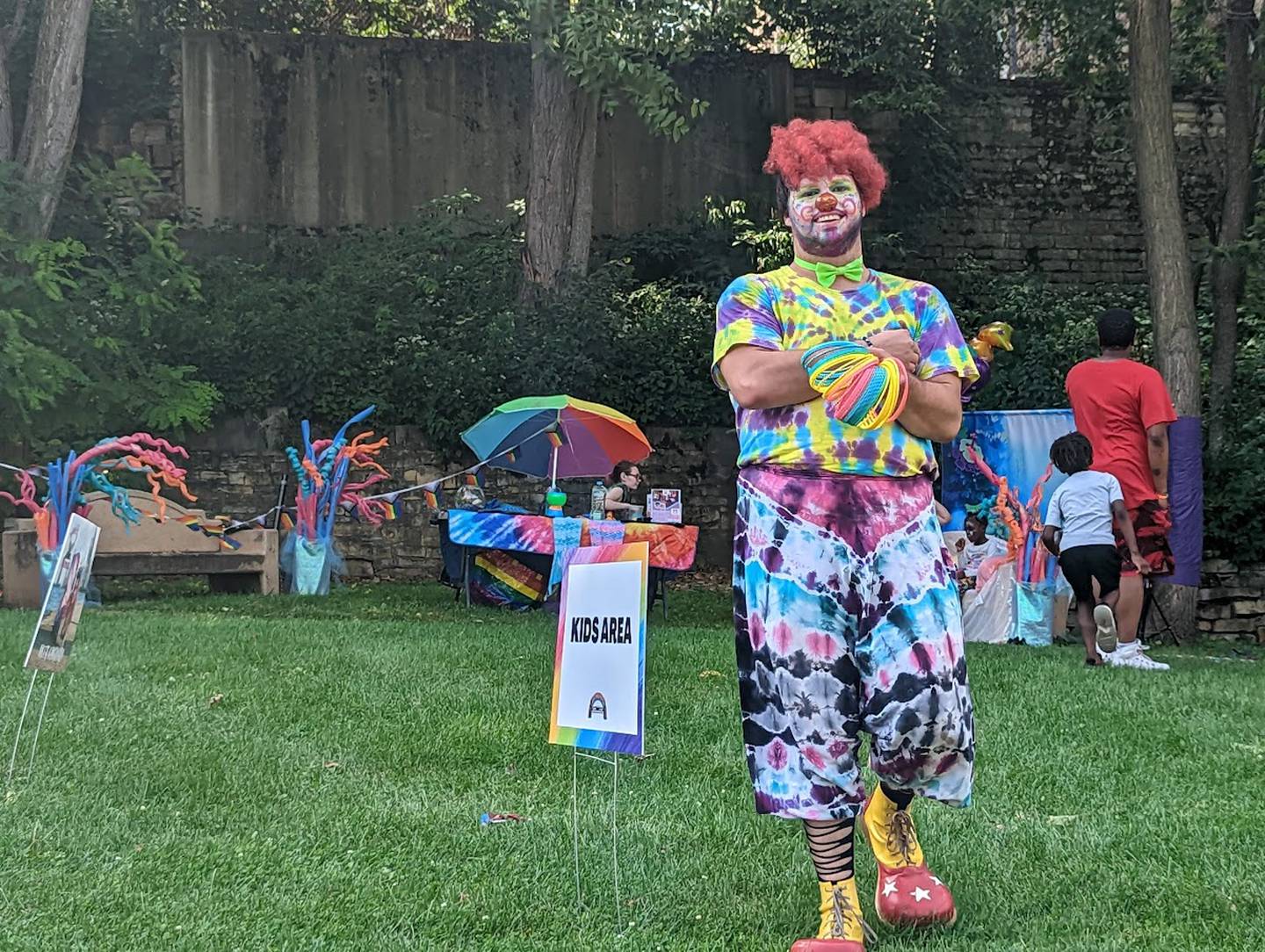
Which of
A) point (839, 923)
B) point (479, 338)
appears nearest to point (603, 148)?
point (479, 338)

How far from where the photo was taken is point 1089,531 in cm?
736

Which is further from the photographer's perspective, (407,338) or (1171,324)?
(407,338)

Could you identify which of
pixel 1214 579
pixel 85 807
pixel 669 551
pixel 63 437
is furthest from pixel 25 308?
pixel 1214 579

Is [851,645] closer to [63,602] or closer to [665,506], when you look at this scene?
[63,602]

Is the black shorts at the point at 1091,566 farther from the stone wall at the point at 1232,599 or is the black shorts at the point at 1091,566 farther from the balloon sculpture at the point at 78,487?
the balloon sculpture at the point at 78,487

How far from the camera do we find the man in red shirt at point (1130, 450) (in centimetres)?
757

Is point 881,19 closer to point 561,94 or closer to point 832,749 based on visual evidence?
point 561,94

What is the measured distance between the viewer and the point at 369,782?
4.68 meters

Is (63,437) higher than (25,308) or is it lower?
lower

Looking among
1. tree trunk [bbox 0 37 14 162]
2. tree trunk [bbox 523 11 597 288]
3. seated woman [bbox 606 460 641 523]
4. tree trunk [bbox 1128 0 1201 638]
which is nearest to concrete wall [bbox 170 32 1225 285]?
tree trunk [bbox 523 11 597 288]

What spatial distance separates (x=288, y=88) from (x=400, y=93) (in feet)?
4.57

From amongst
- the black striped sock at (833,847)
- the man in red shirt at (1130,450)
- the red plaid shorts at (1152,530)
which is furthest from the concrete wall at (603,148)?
the black striped sock at (833,847)

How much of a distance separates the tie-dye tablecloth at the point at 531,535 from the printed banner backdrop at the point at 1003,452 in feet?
7.00

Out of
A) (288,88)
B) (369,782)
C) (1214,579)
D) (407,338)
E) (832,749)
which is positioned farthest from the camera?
(288,88)
